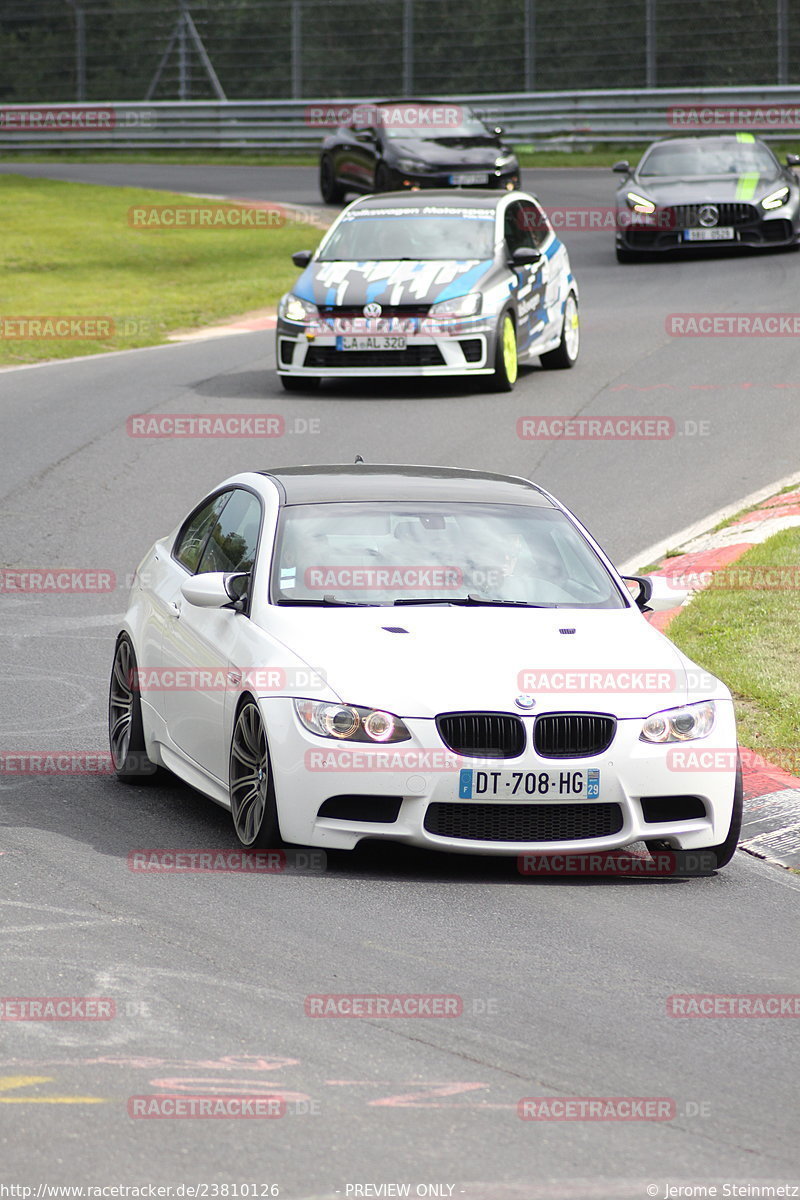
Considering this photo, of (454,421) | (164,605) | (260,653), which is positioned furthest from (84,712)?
(454,421)

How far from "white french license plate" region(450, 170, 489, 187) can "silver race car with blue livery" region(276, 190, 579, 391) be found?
33.9 feet

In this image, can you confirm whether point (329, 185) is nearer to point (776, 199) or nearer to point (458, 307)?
point (776, 199)

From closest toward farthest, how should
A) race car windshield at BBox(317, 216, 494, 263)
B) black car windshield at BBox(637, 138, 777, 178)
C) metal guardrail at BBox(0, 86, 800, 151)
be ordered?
race car windshield at BBox(317, 216, 494, 263) → black car windshield at BBox(637, 138, 777, 178) → metal guardrail at BBox(0, 86, 800, 151)

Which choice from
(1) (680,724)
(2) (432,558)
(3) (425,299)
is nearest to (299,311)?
(3) (425,299)

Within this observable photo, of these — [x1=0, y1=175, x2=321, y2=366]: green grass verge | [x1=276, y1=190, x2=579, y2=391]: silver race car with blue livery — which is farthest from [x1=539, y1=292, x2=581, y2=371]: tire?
[x1=0, y1=175, x2=321, y2=366]: green grass verge

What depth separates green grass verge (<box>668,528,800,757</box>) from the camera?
30.2ft

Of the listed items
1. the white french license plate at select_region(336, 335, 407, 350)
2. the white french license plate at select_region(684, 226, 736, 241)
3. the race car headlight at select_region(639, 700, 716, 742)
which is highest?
the white french license plate at select_region(684, 226, 736, 241)

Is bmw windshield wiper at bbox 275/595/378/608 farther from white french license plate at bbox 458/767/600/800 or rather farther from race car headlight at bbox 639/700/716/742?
race car headlight at bbox 639/700/716/742

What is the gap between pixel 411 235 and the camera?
18.8 m

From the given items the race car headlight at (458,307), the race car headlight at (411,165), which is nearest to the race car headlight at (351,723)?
the race car headlight at (458,307)

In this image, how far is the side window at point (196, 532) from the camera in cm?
886

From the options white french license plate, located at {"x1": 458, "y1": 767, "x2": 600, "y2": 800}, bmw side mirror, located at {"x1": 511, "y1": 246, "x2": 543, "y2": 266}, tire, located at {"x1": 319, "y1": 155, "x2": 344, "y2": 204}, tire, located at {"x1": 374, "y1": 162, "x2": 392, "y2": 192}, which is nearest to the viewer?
white french license plate, located at {"x1": 458, "y1": 767, "x2": 600, "y2": 800}

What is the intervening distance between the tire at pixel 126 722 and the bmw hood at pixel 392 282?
30.4 feet

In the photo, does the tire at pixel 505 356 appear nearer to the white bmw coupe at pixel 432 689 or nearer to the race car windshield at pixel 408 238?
the race car windshield at pixel 408 238
